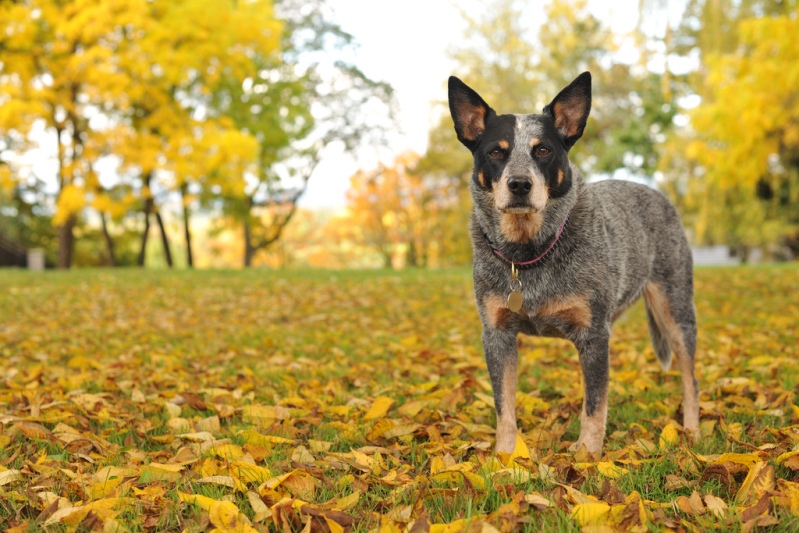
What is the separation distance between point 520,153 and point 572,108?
1.53 ft

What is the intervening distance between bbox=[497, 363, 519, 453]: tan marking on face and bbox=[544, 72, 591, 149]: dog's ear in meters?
1.25

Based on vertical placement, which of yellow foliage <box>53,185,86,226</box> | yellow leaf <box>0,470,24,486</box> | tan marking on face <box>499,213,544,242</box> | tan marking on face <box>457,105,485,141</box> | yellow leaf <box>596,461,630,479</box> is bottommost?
yellow leaf <box>596,461,630,479</box>

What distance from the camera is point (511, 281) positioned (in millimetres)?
3436

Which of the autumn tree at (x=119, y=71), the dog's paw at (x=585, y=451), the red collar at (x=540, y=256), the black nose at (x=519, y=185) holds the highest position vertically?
the autumn tree at (x=119, y=71)

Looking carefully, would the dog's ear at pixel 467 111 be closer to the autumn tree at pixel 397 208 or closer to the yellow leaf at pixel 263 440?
the yellow leaf at pixel 263 440

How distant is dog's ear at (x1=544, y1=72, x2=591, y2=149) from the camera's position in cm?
345

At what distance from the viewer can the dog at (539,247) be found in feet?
10.9

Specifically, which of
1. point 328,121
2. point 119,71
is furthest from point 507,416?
point 328,121

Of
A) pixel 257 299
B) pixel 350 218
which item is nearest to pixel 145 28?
pixel 257 299

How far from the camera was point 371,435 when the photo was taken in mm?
3490

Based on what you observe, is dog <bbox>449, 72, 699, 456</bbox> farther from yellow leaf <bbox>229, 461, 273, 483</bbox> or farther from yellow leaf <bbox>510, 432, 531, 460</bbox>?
yellow leaf <bbox>229, 461, 273, 483</bbox>

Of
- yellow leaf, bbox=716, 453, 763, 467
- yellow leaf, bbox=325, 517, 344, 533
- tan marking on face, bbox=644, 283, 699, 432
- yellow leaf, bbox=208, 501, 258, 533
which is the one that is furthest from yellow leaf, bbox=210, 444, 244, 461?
tan marking on face, bbox=644, 283, 699, 432

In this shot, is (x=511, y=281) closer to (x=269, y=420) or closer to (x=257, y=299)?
(x=269, y=420)

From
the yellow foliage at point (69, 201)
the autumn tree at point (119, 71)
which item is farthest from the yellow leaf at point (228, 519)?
the yellow foliage at point (69, 201)
